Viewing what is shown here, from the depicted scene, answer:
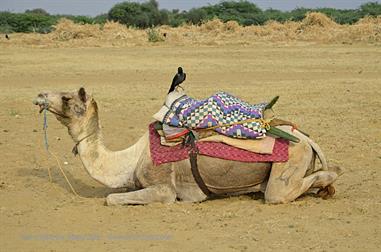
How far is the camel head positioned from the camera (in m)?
7.51

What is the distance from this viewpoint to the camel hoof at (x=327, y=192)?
7613 millimetres

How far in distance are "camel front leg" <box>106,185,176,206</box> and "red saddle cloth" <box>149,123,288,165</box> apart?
27 centimetres

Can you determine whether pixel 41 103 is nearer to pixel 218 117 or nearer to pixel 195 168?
pixel 195 168

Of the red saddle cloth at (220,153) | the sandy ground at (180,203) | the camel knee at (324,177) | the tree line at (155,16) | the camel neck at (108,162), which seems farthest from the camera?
the tree line at (155,16)

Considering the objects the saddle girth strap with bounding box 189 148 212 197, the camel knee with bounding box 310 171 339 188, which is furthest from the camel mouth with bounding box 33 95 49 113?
the camel knee with bounding box 310 171 339 188

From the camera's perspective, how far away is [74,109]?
7.54m

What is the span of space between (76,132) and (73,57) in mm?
19666

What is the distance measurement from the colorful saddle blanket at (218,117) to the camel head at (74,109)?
2.63 feet

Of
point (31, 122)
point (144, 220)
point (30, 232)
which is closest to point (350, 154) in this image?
point (144, 220)

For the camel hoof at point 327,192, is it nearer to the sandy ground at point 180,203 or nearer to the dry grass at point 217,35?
the sandy ground at point 180,203

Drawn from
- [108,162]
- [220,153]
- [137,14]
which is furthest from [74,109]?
[137,14]

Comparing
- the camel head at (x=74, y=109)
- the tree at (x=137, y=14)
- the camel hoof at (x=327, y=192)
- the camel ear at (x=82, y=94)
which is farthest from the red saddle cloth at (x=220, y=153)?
the tree at (x=137, y=14)

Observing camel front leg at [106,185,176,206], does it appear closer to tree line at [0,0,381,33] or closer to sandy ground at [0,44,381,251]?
sandy ground at [0,44,381,251]

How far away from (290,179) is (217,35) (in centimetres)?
3359
